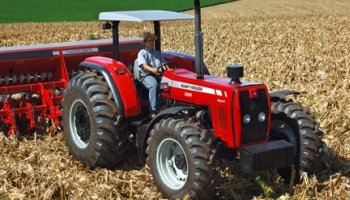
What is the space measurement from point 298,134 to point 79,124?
9.40 feet

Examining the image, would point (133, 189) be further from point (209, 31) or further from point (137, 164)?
point (209, 31)

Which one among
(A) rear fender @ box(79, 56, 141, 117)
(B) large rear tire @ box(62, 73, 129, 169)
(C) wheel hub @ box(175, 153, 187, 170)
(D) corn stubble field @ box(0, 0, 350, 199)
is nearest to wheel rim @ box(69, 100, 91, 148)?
(B) large rear tire @ box(62, 73, 129, 169)

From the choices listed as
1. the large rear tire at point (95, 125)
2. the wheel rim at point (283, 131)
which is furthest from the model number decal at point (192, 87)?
the wheel rim at point (283, 131)

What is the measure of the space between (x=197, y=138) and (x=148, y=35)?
2105 millimetres

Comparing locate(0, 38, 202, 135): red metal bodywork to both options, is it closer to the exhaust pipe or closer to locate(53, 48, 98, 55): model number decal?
locate(53, 48, 98, 55): model number decal

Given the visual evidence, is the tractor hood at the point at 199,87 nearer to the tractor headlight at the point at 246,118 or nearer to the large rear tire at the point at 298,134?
the tractor headlight at the point at 246,118

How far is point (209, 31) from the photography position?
70.2 ft

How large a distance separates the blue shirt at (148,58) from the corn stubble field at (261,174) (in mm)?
1266

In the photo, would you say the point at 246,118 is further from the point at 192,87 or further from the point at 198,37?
the point at 198,37

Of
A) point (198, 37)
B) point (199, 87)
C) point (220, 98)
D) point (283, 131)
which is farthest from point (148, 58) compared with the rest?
point (283, 131)

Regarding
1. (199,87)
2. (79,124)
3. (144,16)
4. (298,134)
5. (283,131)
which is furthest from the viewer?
(79,124)

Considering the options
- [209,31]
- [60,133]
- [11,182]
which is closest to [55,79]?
[60,133]

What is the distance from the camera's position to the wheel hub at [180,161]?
5990 mm

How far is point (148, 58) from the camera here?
721 cm
